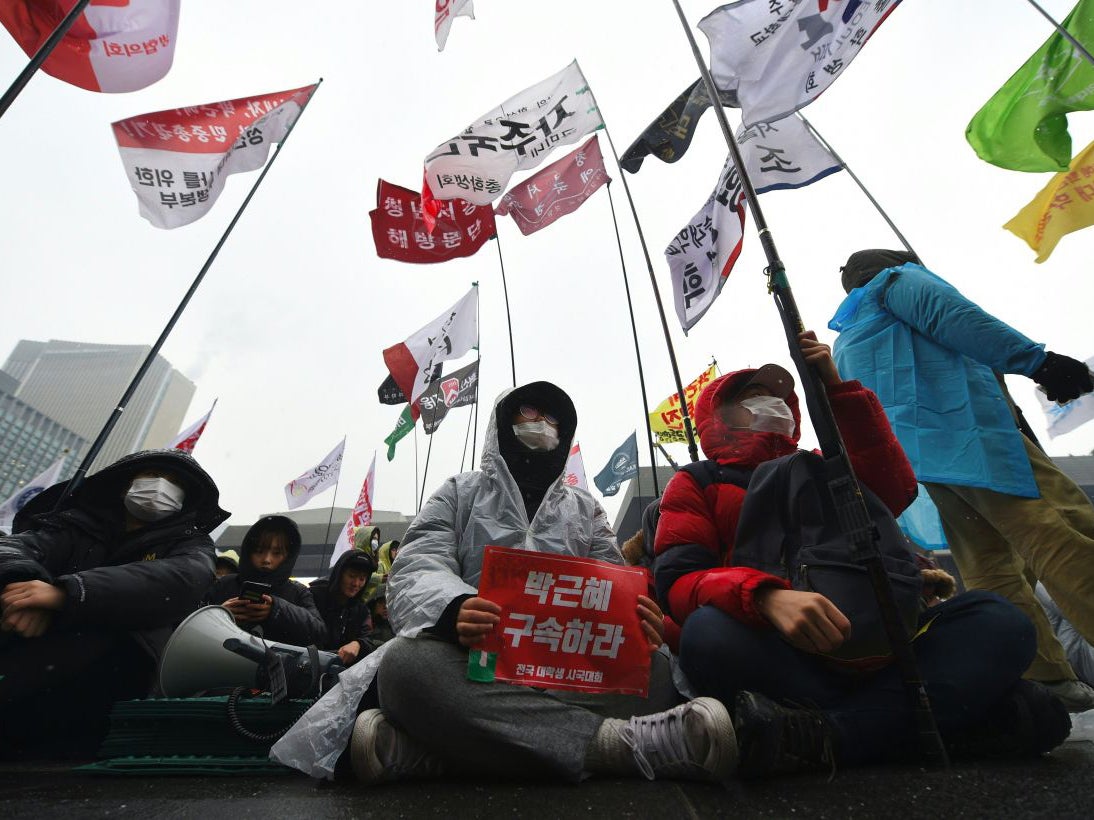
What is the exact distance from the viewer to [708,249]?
14.7 feet

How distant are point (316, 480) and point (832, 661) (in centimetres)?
1238

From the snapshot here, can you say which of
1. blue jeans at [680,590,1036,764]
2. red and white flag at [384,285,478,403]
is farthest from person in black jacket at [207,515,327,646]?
red and white flag at [384,285,478,403]

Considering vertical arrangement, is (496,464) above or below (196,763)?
above

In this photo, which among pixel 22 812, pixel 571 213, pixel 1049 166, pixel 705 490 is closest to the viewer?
pixel 22 812

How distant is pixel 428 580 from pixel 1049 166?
207 inches

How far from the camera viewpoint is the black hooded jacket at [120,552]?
6.91 feet

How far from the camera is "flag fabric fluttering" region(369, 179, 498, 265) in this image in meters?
6.23

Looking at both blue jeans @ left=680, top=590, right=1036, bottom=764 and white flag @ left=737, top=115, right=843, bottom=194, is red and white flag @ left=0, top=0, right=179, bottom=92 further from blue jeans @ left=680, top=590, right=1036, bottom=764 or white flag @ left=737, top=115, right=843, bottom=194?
blue jeans @ left=680, top=590, right=1036, bottom=764

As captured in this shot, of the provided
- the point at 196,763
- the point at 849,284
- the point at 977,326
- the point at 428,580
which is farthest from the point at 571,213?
the point at 196,763

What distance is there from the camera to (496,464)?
7.43ft

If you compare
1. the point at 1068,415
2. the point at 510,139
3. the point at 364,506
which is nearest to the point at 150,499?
the point at 510,139

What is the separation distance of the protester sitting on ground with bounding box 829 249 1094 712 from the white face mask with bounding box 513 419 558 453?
1638mm

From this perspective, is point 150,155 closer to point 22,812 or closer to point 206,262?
point 206,262

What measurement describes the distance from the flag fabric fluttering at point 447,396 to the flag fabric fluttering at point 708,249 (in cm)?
528
